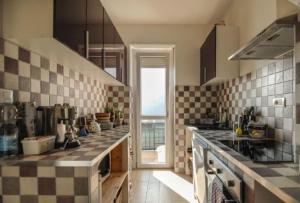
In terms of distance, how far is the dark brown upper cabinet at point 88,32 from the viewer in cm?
113

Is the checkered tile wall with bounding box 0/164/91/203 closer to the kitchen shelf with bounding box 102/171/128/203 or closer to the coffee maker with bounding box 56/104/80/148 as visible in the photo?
the coffee maker with bounding box 56/104/80/148

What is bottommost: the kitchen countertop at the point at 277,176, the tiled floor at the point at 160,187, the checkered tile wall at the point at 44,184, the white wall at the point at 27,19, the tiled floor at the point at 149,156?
the tiled floor at the point at 160,187

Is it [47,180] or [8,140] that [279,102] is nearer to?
[47,180]

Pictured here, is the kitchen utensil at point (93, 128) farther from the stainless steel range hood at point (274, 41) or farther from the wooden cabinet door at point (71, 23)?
the stainless steel range hood at point (274, 41)

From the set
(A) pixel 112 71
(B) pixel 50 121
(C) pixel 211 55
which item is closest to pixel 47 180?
(B) pixel 50 121

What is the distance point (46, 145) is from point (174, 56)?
2836mm

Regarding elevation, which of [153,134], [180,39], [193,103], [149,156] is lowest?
[149,156]

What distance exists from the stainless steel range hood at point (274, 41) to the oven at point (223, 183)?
0.76m

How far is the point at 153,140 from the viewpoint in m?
3.97

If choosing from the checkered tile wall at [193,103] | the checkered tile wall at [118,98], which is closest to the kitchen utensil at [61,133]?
the checkered tile wall at [118,98]

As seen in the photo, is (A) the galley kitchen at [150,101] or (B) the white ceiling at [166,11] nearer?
(A) the galley kitchen at [150,101]

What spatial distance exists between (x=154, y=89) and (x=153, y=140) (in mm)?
934

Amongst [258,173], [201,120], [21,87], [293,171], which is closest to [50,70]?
[21,87]

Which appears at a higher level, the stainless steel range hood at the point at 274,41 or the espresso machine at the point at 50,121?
the stainless steel range hood at the point at 274,41
